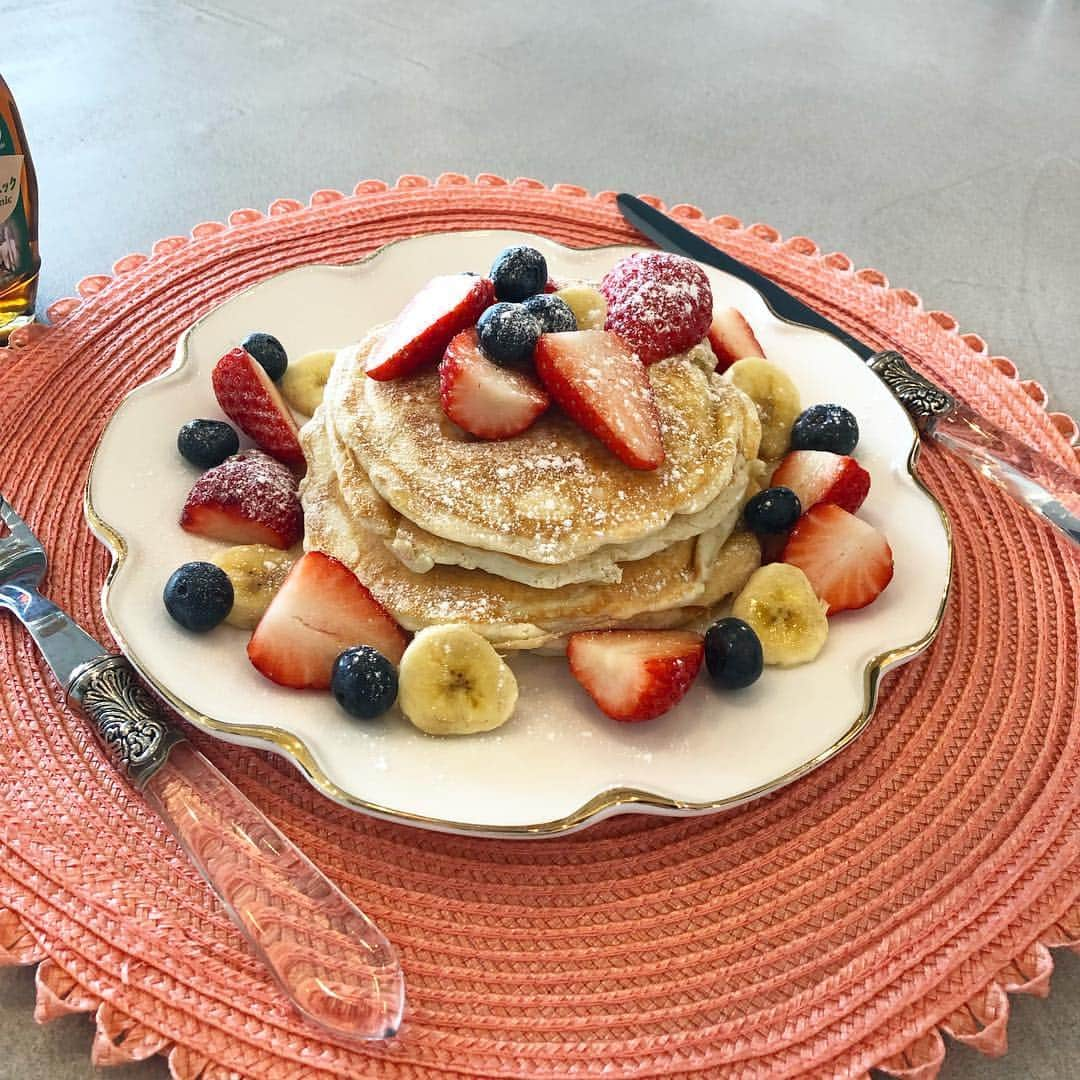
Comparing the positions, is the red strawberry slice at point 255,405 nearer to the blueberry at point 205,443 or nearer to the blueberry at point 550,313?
the blueberry at point 205,443

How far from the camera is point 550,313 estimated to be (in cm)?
158

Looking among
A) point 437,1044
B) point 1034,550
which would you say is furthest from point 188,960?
point 1034,550

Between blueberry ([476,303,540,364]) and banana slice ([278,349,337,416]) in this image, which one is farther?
banana slice ([278,349,337,416])

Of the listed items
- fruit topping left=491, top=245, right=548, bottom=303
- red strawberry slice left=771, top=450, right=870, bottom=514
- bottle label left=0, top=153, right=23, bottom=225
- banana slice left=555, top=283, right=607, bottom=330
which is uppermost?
fruit topping left=491, top=245, right=548, bottom=303

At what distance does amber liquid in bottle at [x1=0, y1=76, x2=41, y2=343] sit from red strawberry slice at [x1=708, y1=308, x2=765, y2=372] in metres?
1.29

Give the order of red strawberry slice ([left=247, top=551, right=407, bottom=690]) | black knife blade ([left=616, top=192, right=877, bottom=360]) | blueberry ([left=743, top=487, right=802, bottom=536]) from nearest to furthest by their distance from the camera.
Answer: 1. red strawberry slice ([left=247, top=551, right=407, bottom=690])
2. blueberry ([left=743, top=487, right=802, bottom=536])
3. black knife blade ([left=616, top=192, right=877, bottom=360])

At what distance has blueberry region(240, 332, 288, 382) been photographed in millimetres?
1775

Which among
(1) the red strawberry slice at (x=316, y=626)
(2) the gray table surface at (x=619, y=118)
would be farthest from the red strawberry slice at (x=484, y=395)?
(2) the gray table surface at (x=619, y=118)

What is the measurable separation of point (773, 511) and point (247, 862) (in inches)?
34.7

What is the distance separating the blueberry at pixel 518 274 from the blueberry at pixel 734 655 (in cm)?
62

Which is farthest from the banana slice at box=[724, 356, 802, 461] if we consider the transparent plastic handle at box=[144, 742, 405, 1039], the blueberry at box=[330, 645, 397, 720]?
the transparent plastic handle at box=[144, 742, 405, 1039]

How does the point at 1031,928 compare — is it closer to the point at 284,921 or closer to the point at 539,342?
the point at 284,921

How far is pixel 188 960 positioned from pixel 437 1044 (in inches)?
11.5

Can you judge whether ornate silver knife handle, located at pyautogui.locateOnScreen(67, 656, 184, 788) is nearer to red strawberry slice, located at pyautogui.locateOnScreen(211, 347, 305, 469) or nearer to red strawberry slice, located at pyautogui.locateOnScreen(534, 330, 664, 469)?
red strawberry slice, located at pyautogui.locateOnScreen(211, 347, 305, 469)
